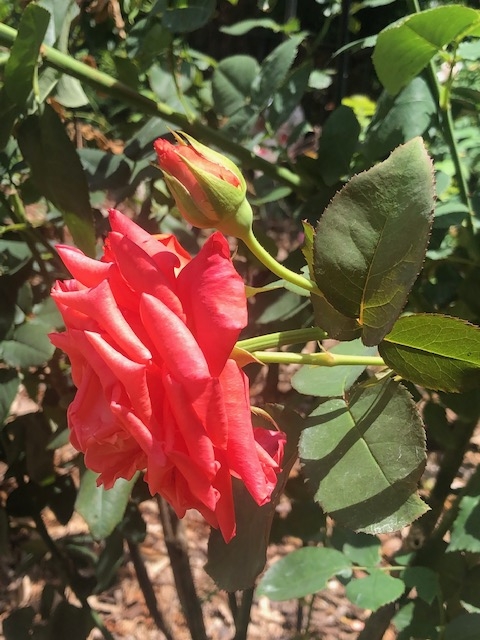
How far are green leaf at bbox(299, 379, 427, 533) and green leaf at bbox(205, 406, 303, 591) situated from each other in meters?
0.04

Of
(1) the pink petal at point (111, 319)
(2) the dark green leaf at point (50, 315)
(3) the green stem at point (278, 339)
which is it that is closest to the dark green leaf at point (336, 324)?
(3) the green stem at point (278, 339)

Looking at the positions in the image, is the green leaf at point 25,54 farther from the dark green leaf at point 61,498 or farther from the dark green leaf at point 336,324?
the dark green leaf at point 61,498

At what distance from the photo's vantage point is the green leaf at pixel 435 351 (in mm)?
319

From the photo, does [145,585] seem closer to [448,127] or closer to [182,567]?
[182,567]

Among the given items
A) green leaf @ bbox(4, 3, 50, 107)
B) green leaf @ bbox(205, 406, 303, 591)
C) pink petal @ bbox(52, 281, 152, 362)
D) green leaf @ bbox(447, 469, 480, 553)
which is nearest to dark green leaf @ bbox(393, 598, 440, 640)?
green leaf @ bbox(447, 469, 480, 553)

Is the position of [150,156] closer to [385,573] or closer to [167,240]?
[167,240]

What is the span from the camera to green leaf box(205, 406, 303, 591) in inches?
16.5

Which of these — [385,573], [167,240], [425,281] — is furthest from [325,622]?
[167,240]

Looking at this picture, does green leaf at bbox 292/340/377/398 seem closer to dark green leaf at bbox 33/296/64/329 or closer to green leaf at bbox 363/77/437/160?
green leaf at bbox 363/77/437/160

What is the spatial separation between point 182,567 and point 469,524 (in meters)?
0.51

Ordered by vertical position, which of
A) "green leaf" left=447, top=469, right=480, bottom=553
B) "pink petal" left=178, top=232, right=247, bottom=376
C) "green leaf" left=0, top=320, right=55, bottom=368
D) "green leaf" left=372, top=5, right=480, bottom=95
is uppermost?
"green leaf" left=372, top=5, right=480, bottom=95

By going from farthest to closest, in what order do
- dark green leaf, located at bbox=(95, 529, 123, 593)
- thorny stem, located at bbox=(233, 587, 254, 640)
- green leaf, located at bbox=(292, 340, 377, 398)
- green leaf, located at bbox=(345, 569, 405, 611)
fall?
1. dark green leaf, located at bbox=(95, 529, 123, 593)
2. thorny stem, located at bbox=(233, 587, 254, 640)
3. green leaf, located at bbox=(345, 569, 405, 611)
4. green leaf, located at bbox=(292, 340, 377, 398)

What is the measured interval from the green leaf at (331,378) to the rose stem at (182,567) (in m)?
0.53

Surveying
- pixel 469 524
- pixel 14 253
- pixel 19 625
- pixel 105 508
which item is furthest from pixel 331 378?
pixel 19 625
